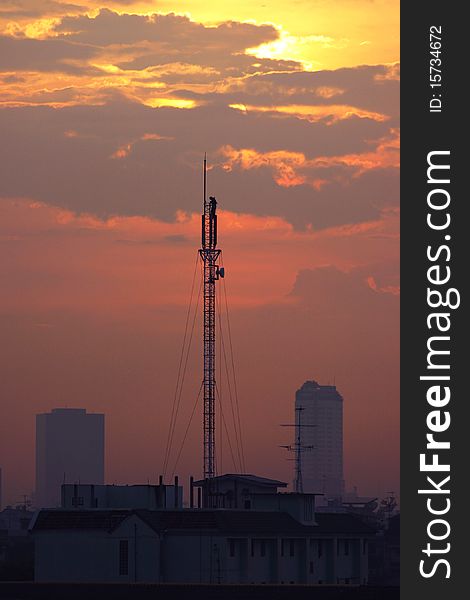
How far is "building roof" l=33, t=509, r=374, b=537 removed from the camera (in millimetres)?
88812

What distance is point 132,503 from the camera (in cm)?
9938

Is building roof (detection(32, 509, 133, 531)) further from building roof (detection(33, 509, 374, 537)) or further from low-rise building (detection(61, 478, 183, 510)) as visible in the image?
low-rise building (detection(61, 478, 183, 510))

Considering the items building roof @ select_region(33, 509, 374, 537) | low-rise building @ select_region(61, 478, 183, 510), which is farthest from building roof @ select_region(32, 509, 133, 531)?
low-rise building @ select_region(61, 478, 183, 510)

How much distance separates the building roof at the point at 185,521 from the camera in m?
88.8

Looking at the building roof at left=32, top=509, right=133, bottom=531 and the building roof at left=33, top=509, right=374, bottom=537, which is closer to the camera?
the building roof at left=33, top=509, right=374, bottom=537

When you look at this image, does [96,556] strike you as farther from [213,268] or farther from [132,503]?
[213,268]

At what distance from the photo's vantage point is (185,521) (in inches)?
3531

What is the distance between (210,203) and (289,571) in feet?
75.0

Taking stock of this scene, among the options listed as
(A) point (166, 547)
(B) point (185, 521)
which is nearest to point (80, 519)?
(A) point (166, 547)

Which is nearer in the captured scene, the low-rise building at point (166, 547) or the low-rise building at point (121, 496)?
the low-rise building at point (166, 547)

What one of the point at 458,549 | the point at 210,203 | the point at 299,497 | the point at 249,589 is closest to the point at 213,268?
the point at 210,203

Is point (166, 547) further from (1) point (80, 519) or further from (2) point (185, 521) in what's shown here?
(1) point (80, 519)

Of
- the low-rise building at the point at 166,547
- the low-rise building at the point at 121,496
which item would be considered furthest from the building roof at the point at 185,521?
the low-rise building at the point at 121,496

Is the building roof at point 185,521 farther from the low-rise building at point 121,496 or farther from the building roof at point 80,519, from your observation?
the low-rise building at point 121,496
